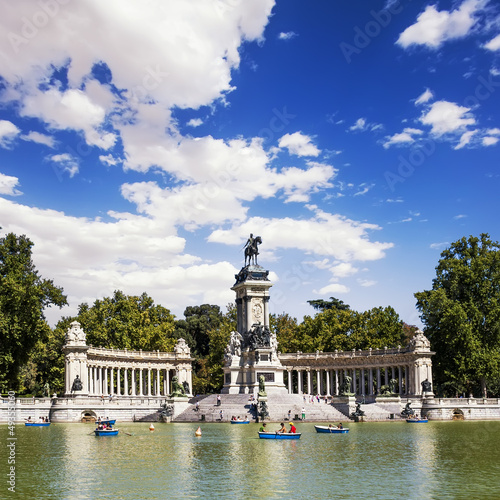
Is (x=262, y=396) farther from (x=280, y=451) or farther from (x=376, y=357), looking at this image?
(x=280, y=451)

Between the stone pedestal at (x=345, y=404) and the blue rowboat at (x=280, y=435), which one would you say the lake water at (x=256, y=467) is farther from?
the stone pedestal at (x=345, y=404)

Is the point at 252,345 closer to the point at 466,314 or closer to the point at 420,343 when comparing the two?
the point at 420,343

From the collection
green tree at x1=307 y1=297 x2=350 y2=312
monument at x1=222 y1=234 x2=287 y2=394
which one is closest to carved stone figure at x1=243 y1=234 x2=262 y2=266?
monument at x1=222 y1=234 x2=287 y2=394

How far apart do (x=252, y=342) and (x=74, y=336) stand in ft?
67.8

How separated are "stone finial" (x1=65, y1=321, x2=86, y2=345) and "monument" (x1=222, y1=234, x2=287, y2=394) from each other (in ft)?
56.2

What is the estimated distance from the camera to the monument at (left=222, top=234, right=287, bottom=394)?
8081cm

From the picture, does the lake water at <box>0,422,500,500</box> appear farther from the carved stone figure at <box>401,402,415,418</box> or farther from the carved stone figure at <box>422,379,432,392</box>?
the carved stone figure at <box>422,379,432,392</box>

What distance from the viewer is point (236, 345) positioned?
83.4m

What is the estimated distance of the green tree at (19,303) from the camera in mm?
68938

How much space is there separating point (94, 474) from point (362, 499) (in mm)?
11608

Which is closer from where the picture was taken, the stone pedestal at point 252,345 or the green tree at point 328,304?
the stone pedestal at point 252,345

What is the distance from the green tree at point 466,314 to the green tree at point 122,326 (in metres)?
36.5

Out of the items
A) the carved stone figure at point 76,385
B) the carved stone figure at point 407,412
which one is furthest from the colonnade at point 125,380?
the carved stone figure at point 407,412

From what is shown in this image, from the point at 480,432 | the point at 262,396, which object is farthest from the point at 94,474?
the point at 262,396
